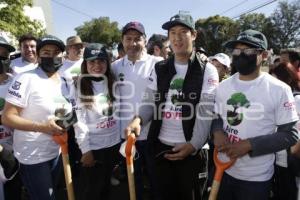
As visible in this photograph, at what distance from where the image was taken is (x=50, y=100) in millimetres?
2969

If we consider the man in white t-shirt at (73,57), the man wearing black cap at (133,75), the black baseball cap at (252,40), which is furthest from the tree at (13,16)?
the black baseball cap at (252,40)

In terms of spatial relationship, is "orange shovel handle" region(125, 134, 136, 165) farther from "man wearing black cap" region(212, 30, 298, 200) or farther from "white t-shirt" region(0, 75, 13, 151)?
"white t-shirt" region(0, 75, 13, 151)

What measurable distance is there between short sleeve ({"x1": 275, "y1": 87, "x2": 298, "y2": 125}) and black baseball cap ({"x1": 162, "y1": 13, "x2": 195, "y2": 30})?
1021 millimetres

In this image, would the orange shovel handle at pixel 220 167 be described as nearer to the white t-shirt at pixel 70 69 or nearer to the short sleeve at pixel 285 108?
the short sleeve at pixel 285 108

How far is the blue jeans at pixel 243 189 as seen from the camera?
2.60 metres

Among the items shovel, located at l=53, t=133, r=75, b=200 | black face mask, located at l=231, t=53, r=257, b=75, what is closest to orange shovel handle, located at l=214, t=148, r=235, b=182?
black face mask, located at l=231, t=53, r=257, b=75

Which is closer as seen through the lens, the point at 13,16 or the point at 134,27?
the point at 134,27

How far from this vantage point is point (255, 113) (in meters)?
2.56

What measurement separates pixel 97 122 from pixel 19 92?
888mm

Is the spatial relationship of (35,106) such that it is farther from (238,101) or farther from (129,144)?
(238,101)

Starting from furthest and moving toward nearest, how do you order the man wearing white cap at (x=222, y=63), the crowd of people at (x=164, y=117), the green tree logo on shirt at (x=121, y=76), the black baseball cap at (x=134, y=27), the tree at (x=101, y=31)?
1. the tree at (x=101, y=31)
2. the man wearing white cap at (x=222, y=63)
3. the green tree logo on shirt at (x=121, y=76)
4. the black baseball cap at (x=134, y=27)
5. the crowd of people at (x=164, y=117)

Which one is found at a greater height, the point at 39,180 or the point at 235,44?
the point at 235,44

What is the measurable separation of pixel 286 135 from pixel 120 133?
1884mm

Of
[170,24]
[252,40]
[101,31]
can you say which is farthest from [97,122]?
[101,31]
